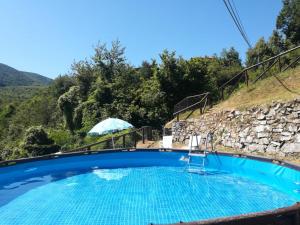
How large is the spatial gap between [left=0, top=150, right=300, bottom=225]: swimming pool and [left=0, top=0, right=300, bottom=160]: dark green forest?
7.97 m

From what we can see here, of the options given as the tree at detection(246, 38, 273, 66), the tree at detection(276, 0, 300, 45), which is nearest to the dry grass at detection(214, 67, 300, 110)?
the tree at detection(246, 38, 273, 66)

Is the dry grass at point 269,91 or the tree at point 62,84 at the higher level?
the tree at point 62,84

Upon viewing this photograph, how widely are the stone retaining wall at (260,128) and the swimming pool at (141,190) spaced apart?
88 centimetres

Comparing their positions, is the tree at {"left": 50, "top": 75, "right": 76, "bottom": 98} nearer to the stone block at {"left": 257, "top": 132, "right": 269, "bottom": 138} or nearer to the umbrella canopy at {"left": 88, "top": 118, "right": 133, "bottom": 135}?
the umbrella canopy at {"left": 88, "top": 118, "right": 133, "bottom": 135}

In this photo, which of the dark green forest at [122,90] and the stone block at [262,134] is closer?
the stone block at [262,134]

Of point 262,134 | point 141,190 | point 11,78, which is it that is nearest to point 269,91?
point 262,134

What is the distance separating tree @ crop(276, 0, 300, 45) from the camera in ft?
119

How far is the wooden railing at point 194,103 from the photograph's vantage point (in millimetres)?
16641

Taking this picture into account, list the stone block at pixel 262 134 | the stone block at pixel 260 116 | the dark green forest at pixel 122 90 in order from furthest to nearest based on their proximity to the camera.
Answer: the dark green forest at pixel 122 90
the stone block at pixel 260 116
the stone block at pixel 262 134

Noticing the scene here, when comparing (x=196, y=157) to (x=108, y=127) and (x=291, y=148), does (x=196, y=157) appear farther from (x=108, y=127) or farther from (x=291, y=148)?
(x=108, y=127)

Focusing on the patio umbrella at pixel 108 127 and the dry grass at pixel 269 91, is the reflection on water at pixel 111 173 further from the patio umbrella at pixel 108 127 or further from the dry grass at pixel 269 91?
the dry grass at pixel 269 91

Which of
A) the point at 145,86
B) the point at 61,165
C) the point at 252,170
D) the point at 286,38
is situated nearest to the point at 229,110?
the point at 252,170

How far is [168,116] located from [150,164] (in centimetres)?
925

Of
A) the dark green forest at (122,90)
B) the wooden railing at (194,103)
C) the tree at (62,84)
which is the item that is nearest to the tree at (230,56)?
the dark green forest at (122,90)
